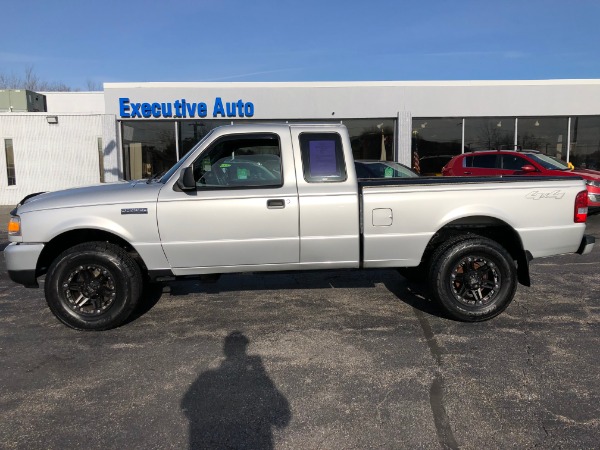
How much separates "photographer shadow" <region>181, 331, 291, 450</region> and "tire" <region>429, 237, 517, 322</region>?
6.53 feet

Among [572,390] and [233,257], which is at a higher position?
[233,257]

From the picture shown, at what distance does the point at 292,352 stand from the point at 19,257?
2.75 meters

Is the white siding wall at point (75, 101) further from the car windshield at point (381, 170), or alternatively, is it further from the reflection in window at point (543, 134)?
the reflection in window at point (543, 134)

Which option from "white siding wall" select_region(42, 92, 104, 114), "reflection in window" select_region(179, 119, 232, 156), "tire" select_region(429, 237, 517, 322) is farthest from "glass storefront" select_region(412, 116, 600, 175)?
"white siding wall" select_region(42, 92, 104, 114)

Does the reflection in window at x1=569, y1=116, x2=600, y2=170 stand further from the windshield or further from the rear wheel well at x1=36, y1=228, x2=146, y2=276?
the rear wheel well at x1=36, y1=228, x2=146, y2=276

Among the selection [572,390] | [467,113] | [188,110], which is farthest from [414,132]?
[572,390]

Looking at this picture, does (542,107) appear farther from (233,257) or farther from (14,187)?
(14,187)

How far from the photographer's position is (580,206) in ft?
15.6

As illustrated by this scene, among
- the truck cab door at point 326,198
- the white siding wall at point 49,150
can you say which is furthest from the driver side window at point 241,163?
the white siding wall at point 49,150

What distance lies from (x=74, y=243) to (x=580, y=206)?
5.13m

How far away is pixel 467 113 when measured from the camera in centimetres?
1717

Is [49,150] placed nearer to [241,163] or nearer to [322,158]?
[241,163]

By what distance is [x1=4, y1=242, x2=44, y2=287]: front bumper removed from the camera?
4.47 meters

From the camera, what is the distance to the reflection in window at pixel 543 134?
17547 millimetres
